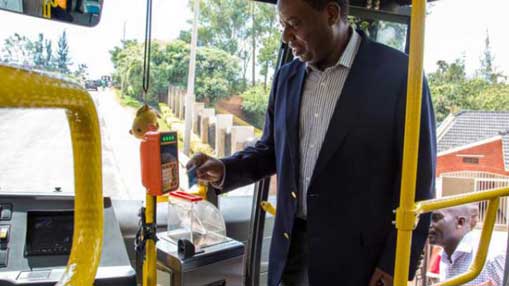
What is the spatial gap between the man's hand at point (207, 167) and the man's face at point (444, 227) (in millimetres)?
1714

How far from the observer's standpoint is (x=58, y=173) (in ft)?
6.39

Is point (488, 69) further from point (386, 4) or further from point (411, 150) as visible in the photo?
point (411, 150)

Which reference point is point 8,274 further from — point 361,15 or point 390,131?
point 361,15

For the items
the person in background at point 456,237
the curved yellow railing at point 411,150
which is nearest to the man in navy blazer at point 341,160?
the curved yellow railing at point 411,150

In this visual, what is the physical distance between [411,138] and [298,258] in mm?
841

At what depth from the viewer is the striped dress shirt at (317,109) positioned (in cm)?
149

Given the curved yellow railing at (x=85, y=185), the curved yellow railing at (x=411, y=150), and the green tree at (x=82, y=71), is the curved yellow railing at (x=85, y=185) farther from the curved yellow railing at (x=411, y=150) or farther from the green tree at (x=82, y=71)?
the green tree at (x=82, y=71)

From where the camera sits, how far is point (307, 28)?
1.48m

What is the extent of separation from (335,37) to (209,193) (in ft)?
3.79

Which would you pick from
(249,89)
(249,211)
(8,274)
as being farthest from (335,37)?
(249,211)

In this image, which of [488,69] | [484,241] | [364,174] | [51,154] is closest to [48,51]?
[51,154]

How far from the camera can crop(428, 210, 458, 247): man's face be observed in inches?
108

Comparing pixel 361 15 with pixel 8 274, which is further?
pixel 361 15

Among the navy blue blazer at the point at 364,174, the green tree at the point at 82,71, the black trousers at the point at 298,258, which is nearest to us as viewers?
the navy blue blazer at the point at 364,174
